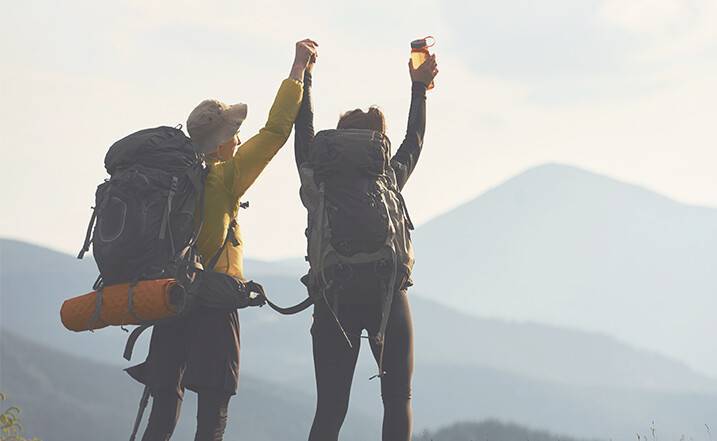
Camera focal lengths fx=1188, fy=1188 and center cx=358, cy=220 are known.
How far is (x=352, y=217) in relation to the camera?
23.0ft

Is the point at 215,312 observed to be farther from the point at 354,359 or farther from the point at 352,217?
the point at 352,217

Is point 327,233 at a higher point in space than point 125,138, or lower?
lower

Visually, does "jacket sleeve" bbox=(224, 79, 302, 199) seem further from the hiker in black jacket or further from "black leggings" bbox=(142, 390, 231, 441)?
"black leggings" bbox=(142, 390, 231, 441)

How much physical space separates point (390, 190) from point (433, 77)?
1.13 metres

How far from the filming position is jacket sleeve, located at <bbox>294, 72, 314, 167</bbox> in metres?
7.46

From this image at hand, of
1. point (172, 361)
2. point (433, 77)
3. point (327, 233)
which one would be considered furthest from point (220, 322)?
point (433, 77)

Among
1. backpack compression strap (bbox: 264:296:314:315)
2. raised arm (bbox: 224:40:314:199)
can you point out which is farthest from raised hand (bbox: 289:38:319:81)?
backpack compression strap (bbox: 264:296:314:315)

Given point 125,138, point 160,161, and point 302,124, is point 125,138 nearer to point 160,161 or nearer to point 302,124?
point 160,161

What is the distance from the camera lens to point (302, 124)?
751cm

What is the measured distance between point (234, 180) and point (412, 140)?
1251 mm

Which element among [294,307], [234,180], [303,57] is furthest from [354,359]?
[303,57]

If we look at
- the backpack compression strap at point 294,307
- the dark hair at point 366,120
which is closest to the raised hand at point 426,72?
the dark hair at point 366,120

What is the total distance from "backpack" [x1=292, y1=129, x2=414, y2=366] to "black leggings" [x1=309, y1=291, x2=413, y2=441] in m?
0.11

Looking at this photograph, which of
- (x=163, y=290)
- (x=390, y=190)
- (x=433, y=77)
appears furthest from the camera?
(x=433, y=77)
